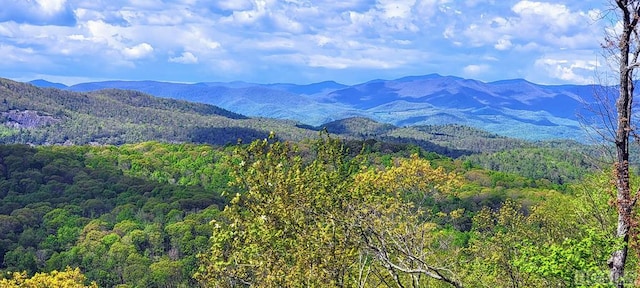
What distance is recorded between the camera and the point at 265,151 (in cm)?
1270

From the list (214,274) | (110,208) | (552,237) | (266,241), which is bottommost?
(110,208)

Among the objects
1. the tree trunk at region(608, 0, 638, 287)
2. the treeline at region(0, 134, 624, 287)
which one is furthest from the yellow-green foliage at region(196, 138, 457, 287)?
the tree trunk at region(608, 0, 638, 287)

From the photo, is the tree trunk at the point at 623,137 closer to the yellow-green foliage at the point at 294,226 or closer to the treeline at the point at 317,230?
the treeline at the point at 317,230

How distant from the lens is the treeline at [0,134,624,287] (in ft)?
38.6

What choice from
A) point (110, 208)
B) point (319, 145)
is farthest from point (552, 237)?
point (110, 208)

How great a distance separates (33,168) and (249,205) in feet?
447

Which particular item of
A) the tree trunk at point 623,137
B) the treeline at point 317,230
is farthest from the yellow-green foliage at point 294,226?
the tree trunk at point 623,137

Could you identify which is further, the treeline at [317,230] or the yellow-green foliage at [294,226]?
the treeline at [317,230]

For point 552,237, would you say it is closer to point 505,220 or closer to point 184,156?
point 505,220

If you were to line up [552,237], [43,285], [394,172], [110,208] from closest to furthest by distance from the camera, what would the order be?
[394,172], [552,237], [43,285], [110,208]

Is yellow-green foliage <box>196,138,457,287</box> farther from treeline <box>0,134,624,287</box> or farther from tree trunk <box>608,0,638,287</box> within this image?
tree trunk <box>608,0,638,287</box>

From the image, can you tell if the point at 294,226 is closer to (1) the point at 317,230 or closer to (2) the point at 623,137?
(1) the point at 317,230

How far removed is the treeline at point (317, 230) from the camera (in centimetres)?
1176

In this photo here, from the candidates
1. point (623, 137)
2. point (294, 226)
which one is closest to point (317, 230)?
point (294, 226)
